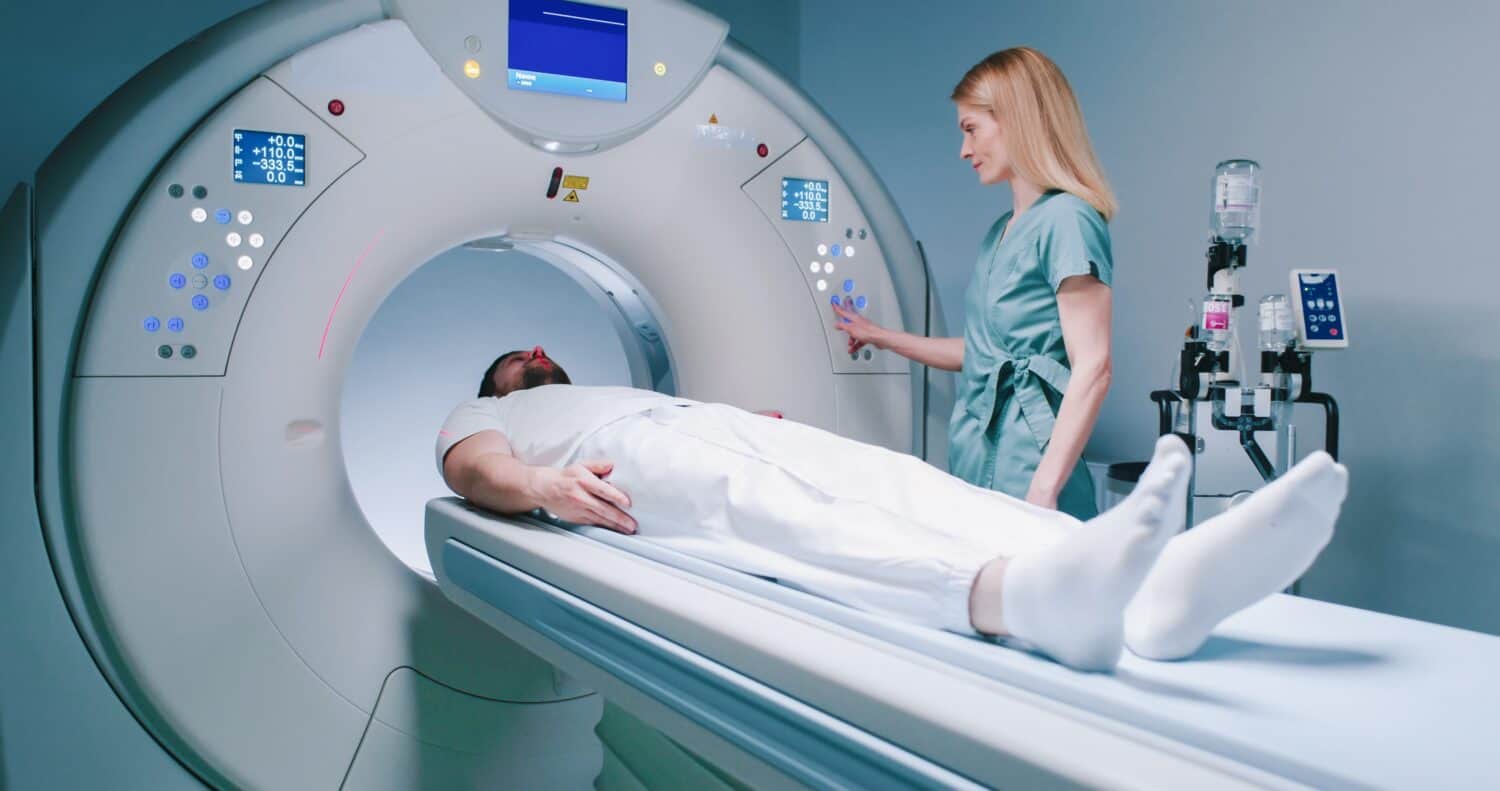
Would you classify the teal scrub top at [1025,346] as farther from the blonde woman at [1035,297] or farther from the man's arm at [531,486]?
the man's arm at [531,486]

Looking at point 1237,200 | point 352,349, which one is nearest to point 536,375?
point 352,349

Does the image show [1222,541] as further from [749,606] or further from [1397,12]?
[1397,12]

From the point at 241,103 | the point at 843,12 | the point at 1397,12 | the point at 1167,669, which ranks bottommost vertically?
the point at 1167,669

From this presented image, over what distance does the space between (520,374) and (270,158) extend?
0.59 meters

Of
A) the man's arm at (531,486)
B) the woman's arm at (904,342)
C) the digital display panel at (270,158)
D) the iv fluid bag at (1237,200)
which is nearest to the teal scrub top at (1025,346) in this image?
the woman's arm at (904,342)

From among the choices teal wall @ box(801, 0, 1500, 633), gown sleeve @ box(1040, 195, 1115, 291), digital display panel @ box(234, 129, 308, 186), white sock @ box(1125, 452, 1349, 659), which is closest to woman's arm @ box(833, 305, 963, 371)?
gown sleeve @ box(1040, 195, 1115, 291)

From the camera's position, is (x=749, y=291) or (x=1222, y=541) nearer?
(x=1222, y=541)

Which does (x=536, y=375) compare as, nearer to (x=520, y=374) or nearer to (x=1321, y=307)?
(x=520, y=374)

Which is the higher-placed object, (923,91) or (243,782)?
(923,91)

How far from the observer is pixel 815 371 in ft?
6.35

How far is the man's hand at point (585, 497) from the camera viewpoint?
4.41 ft

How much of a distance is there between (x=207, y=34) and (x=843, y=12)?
1.90 meters

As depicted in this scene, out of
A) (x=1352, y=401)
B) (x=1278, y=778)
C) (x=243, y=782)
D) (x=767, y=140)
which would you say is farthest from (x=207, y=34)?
(x=1352, y=401)

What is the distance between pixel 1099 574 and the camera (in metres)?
0.76
